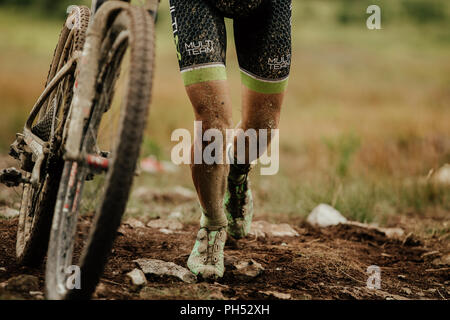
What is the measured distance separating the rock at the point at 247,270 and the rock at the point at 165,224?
3.21 feet

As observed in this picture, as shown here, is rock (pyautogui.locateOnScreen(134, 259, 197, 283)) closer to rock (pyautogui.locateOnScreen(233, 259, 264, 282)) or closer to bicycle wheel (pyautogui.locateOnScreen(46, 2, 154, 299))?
rock (pyautogui.locateOnScreen(233, 259, 264, 282))

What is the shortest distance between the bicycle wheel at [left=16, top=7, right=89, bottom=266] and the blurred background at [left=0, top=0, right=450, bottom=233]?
4.45 feet

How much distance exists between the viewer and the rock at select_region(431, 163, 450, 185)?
463 centimetres

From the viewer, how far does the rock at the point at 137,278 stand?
2098 millimetres

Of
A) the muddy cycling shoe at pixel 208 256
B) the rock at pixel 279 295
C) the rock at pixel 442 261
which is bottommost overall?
the rock at pixel 279 295

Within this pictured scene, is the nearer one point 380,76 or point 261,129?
point 261,129

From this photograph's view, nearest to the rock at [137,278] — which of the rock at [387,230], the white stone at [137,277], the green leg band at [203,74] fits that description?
the white stone at [137,277]

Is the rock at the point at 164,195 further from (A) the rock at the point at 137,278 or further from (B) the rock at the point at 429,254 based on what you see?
(A) the rock at the point at 137,278

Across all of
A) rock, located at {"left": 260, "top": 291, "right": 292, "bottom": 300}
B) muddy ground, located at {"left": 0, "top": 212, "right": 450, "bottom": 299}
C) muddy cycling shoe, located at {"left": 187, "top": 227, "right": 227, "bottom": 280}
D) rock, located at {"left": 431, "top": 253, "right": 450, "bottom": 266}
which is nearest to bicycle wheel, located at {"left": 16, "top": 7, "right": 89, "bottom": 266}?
muddy ground, located at {"left": 0, "top": 212, "right": 450, "bottom": 299}

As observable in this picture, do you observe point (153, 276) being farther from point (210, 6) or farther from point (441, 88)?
point (441, 88)

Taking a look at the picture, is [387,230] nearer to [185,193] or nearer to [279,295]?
[279,295]
